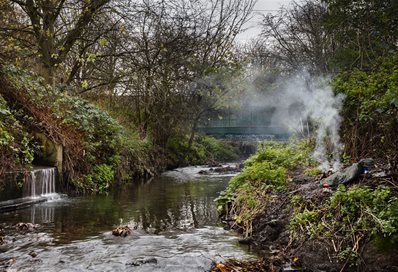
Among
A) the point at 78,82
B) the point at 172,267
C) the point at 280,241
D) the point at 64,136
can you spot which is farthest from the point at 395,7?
the point at 78,82

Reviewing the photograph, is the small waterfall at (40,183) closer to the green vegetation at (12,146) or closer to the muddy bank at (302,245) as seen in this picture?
the green vegetation at (12,146)

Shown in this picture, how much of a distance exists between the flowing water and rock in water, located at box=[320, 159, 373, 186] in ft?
6.10

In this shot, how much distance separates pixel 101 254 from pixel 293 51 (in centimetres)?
2090

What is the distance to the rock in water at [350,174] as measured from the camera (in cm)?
642

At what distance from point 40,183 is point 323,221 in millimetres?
7560

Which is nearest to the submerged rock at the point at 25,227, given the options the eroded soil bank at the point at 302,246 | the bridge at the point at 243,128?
the eroded soil bank at the point at 302,246

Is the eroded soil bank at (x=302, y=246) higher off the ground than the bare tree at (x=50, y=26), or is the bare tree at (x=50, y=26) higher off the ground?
the bare tree at (x=50, y=26)

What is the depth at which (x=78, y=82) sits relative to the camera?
1552 cm

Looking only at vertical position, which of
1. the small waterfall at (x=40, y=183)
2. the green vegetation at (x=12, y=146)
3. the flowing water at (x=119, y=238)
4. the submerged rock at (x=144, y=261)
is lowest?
the submerged rock at (x=144, y=261)

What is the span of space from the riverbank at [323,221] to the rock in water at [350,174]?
0.29 ft

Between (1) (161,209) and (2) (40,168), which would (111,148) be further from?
(1) (161,209)

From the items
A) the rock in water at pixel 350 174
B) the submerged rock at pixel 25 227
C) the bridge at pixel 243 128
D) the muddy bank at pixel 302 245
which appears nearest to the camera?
the muddy bank at pixel 302 245

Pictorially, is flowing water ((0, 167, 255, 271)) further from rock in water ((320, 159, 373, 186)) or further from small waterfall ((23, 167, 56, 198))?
rock in water ((320, 159, 373, 186))

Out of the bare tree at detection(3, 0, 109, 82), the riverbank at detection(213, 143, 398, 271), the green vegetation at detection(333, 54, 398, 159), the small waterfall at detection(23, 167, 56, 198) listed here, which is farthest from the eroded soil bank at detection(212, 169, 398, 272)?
the bare tree at detection(3, 0, 109, 82)
